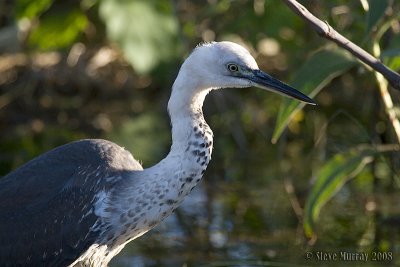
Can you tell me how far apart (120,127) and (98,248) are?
14.7 feet

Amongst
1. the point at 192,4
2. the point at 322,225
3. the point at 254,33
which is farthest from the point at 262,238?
the point at 192,4

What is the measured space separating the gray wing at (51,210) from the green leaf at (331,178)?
53.0 inches

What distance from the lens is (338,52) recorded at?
5.85 meters

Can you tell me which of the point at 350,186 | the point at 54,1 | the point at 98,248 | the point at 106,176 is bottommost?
the point at 350,186

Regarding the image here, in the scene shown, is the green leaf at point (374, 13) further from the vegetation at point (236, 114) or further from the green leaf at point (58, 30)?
the green leaf at point (58, 30)

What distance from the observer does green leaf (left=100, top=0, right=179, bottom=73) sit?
893cm

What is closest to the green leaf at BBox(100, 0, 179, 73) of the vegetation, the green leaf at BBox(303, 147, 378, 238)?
the vegetation

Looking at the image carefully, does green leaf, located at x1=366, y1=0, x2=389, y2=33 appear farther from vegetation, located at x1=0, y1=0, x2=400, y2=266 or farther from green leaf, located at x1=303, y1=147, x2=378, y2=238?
green leaf, located at x1=303, y1=147, x2=378, y2=238

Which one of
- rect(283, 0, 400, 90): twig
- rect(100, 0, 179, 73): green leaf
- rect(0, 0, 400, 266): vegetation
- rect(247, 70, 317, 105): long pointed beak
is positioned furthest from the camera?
rect(100, 0, 179, 73): green leaf

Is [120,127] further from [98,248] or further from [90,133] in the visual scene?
[98,248]

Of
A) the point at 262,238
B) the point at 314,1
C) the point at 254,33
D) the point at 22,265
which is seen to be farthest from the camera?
the point at 254,33

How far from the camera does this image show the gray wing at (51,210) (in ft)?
17.2

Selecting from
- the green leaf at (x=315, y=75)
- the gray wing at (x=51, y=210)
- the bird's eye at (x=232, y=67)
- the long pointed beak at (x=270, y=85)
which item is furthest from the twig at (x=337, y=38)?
the gray wing at (x=51, y=210)

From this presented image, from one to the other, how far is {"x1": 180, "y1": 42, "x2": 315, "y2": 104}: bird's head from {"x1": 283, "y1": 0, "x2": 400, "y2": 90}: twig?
21.3 inches
